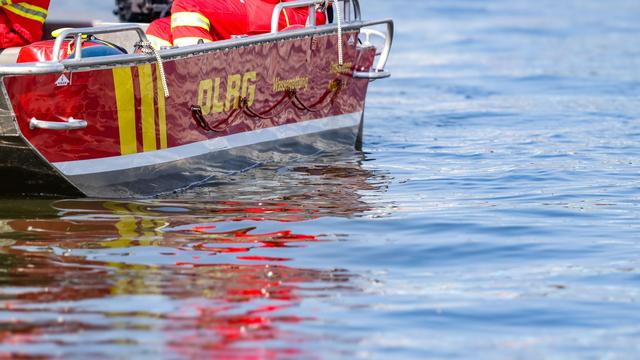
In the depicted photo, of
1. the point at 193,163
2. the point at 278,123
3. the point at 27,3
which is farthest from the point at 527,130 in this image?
the point at 27,3

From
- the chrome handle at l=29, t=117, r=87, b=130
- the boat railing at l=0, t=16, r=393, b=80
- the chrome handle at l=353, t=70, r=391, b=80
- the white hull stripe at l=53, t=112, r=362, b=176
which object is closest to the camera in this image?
the boat railing at l=0, t=16, r=393, b=80

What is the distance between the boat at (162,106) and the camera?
20.9 ft

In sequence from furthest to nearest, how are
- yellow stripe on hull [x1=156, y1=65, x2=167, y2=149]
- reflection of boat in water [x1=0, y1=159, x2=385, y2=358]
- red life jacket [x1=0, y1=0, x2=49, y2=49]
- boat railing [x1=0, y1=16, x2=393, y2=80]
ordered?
1. red life jacket [x1=0, y1=0, x2=49, y2=49]
2. yellow stripe on hull [x1=156, y1=65, x2=167, y2=149]
3. boat railing [x1=0, y1=16, x2=393, y2=80]
4. reflection of boat in water [x1=0, y1=159, x2=385, y2=358]

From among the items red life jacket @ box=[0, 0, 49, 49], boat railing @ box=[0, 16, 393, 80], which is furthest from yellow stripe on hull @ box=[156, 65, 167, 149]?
red life jacket @ box=[0, 0, 49, 49]

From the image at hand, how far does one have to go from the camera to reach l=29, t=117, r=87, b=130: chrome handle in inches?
248

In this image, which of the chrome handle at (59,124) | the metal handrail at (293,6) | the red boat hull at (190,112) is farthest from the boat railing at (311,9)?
the chrome handle at (59,124)

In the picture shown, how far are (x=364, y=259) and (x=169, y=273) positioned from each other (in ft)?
3.06

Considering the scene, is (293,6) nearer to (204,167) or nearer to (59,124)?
(204,167)

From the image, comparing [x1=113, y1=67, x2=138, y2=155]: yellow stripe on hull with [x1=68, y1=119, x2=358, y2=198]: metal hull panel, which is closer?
[x1=113, y1=67, x2=138, y2=155]: yellow stripe on hull

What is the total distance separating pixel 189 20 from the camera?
7598mm

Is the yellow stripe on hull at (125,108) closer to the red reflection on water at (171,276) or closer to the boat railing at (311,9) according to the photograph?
the red reflection on water at (171,276)

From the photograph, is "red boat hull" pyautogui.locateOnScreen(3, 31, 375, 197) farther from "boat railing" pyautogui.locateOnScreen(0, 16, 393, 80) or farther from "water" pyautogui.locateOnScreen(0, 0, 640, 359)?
"water" pyautogui.locateOnScreen(0, 0, 640, 359)

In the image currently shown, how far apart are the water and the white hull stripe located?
22 centimetres

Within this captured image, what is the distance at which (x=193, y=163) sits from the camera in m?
7.52
